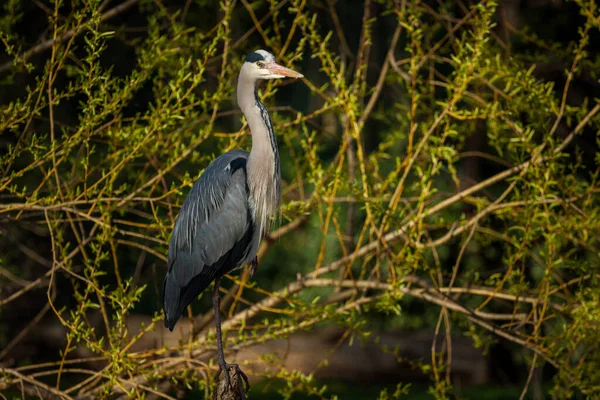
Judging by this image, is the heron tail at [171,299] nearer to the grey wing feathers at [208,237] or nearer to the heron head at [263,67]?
the grey wing feathers at [208,237]

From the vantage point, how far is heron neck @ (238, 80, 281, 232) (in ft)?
13.4

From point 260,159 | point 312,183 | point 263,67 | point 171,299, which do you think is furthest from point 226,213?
point 312,183

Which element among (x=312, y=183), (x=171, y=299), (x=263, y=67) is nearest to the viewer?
(x=263, y=67)

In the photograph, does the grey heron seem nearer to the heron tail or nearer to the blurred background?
the heron tail

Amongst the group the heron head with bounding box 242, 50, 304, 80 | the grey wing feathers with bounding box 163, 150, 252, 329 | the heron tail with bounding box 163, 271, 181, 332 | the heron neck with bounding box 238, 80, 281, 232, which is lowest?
the heron tail with bounding box 163, 271, 181, 332

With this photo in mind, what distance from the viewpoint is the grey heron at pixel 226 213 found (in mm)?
4109

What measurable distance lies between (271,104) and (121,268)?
4.57 m

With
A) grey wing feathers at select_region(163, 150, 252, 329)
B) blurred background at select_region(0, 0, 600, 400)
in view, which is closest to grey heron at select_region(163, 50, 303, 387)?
grey wing feathers at select_region(163, 150, 252, 329)

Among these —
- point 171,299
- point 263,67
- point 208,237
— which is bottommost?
point 171,299

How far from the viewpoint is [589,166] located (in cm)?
825

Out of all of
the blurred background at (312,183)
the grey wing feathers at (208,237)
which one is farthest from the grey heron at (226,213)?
the blurred background at (312,183)

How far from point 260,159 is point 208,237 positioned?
466 mm

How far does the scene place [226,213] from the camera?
13.9 ft

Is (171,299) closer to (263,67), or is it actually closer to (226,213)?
(226,213)
